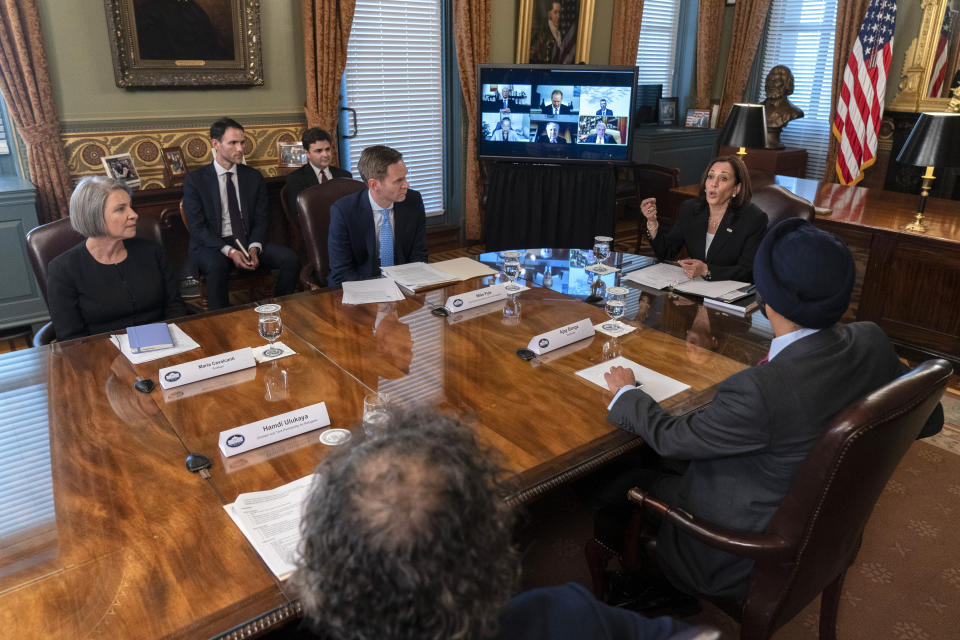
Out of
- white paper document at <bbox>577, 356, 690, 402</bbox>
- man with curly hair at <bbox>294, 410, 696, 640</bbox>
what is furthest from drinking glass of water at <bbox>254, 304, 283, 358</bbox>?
man with curly hair at <bbox>294, 410, 696, 640</bbox>

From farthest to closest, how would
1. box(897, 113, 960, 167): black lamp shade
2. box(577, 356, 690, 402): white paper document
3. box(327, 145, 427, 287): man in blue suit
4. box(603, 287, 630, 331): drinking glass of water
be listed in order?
box(897, 113, 960, 167): black lamp shade → box(327, 145, 427, 287): man in blue suit → box(603, 287, 630, 331): drinking glass of water → box(577, 356, 690, 402): white paper document

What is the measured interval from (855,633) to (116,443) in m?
2.05

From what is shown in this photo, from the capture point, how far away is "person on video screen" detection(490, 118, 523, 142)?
200 inches

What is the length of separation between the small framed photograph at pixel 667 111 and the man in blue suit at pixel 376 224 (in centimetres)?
483

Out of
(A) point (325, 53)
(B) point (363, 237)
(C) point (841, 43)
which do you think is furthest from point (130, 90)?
(C) point (841, 43)

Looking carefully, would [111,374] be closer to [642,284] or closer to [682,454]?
[682,454]

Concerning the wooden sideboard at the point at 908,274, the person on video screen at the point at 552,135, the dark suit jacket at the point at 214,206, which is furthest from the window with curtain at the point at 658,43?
the dark suit jacket at the point at 214,206

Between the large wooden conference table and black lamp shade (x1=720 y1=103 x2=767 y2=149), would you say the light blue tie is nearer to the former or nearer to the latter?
the large wooden conference table

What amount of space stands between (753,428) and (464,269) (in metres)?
1.66

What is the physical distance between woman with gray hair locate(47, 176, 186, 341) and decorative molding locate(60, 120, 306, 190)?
1.79 m

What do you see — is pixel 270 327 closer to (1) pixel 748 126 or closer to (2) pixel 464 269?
(2) pixel 464 269

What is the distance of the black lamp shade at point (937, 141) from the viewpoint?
3.30 metres

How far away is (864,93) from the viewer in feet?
19.0

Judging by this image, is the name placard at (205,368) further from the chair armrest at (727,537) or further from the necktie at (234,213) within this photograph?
the necktie at (234,213)
